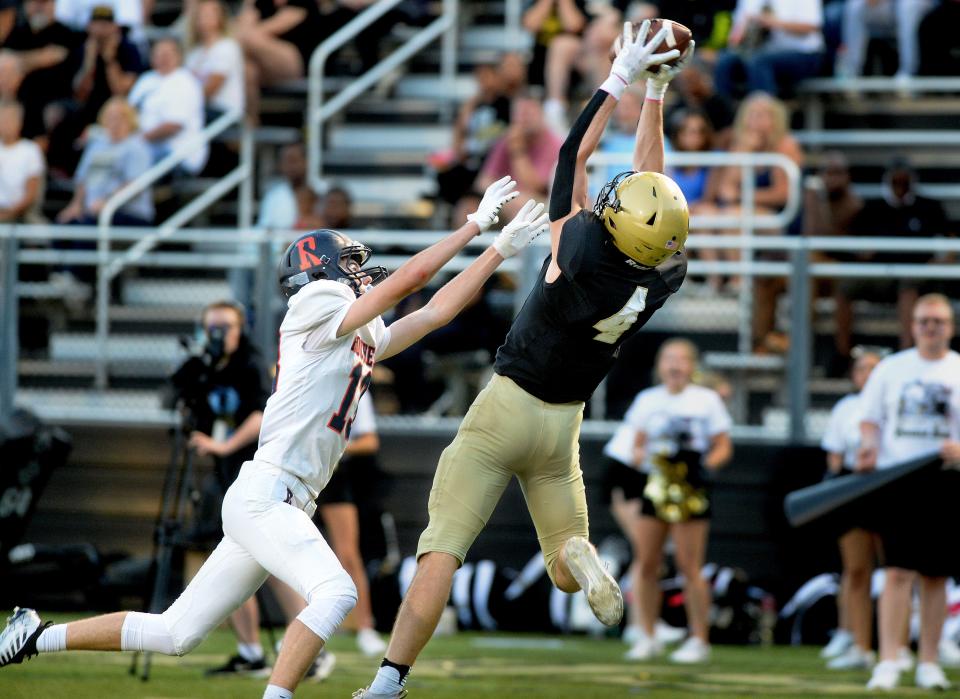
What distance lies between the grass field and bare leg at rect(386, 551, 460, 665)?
69.9 inches

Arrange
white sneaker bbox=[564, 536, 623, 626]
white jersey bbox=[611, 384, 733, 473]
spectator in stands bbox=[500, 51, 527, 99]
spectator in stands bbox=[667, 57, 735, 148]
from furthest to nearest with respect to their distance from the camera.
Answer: spectator in stands bbox=[500, 51, 527, 99], spectator in stands bbox=[667, 57, 735, 148], white jersey bbox=[611, 384, 733, 473], white sneaker bbox=[564, 536, 623, 626]

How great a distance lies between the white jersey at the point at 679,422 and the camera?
11023 millimetres

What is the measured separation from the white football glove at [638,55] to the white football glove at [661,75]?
0.20 ft

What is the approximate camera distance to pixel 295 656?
6324 millimetres

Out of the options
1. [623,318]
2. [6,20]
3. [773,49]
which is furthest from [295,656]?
[6,20]

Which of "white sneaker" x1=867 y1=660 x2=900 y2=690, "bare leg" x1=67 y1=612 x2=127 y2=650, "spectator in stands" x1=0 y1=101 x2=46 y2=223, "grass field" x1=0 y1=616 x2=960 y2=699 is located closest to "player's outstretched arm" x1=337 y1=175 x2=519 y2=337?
"bare leg" x1=67 y1=612 x2=127 y2=650

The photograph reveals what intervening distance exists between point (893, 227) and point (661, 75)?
5843 mm

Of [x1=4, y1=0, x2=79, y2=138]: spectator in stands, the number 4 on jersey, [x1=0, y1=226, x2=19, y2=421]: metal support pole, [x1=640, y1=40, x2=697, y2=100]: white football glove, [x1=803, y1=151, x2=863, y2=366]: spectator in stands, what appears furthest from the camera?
[x1=4, y1=0, x2=79, y2=138]: spectator in stands

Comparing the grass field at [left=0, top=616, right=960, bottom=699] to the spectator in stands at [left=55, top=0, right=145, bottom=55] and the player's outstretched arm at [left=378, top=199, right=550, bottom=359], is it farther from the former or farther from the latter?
the spectator in stands at [left=55, top=0, right=145, bottom=55]

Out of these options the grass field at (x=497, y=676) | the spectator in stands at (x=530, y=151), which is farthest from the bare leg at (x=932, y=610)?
the spectator in stands at (x=530, y=151)

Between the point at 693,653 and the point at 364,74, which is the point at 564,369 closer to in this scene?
the point at 693,653

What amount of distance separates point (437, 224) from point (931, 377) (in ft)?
17.1

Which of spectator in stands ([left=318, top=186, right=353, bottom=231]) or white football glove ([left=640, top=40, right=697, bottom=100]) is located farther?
spectator in stands ([left=318, top=186, right=353, bottom=231])

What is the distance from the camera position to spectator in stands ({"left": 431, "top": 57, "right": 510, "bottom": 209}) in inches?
553
